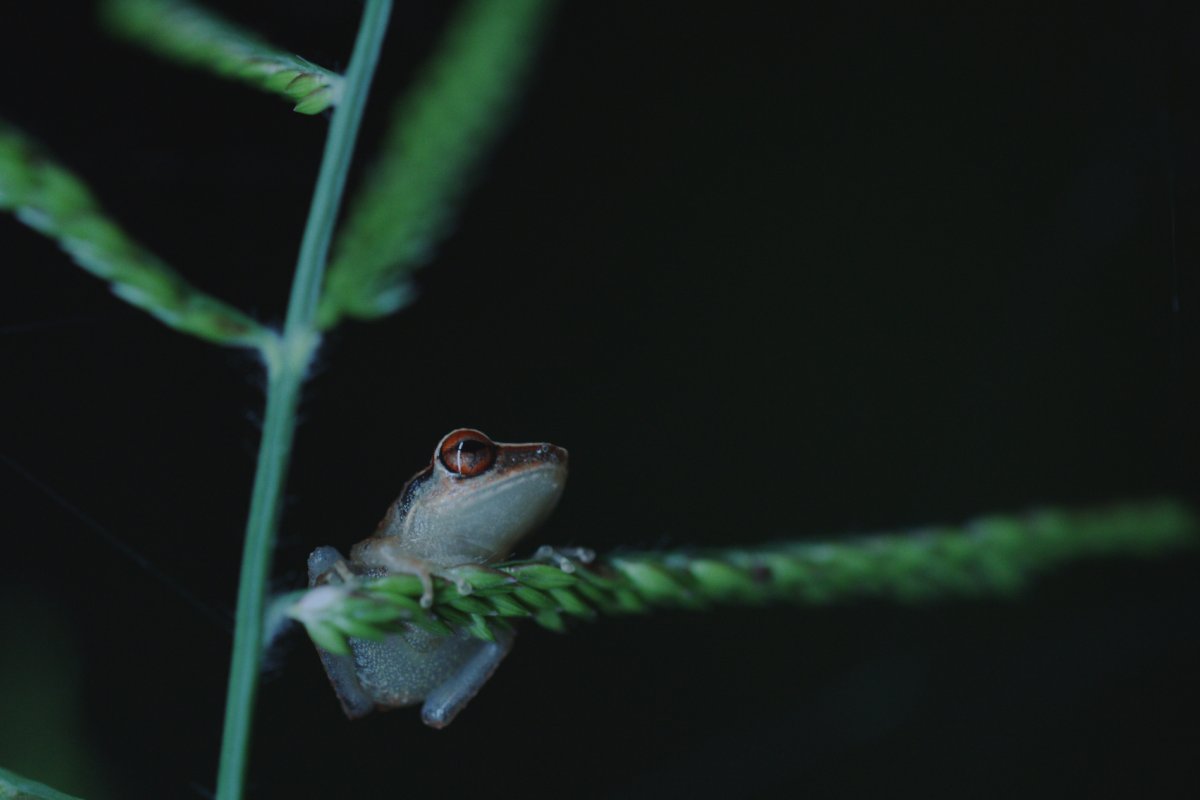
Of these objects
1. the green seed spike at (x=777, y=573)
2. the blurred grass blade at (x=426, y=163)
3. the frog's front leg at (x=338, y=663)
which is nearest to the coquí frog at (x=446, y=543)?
the frog's front leg at (x=338, y=663)

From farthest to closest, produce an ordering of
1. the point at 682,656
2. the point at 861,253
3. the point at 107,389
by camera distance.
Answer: the point at 861,253 → the point at 682,656 → the point at 107,389

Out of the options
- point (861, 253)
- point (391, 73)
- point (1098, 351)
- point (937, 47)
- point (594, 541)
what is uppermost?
point (937, 47)

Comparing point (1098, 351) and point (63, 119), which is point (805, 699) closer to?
point (1098, 351)

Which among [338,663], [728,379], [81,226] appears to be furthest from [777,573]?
[728,379]

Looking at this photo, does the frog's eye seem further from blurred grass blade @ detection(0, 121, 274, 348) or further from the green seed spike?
blurred grass blade @ detection(0, 121, 274, 348)

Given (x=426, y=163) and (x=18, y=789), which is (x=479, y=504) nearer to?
(x=426, y=163)

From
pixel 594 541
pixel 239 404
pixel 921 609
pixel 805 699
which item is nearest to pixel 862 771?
pixel 805 699

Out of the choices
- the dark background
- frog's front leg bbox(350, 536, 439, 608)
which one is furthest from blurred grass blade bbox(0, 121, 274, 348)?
the dark background
